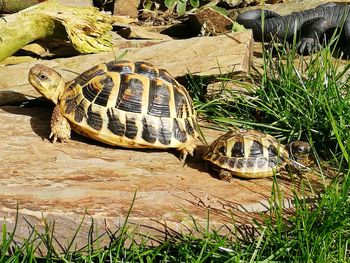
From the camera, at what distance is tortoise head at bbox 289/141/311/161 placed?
436 cm

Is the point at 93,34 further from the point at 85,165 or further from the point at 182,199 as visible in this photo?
the point at 182,199

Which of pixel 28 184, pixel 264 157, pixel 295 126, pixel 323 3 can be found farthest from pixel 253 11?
pixel 28 184

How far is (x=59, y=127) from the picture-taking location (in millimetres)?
4293

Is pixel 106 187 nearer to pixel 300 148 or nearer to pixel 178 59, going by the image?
pixel 300 148

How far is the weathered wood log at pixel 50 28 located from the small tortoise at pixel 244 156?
227cm

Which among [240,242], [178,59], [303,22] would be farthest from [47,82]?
[303,22]

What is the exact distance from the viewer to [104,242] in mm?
3529

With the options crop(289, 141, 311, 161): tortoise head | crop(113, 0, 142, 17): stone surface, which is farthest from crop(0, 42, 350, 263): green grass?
crop(113, 0, 142, 17): stone surface

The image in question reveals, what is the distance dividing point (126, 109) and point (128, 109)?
0.04 feet

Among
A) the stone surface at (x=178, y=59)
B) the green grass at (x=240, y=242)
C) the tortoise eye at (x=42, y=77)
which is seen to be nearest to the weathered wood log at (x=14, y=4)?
the stone surface at (x=178, y=59)

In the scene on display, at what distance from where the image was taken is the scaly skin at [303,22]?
330 inches

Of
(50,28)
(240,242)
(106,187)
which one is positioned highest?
(50,28)

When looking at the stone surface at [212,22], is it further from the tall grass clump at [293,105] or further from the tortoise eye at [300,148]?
the tortoise eye at [300,148]

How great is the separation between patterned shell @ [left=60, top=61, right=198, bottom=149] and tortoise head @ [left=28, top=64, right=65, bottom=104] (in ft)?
0.41
